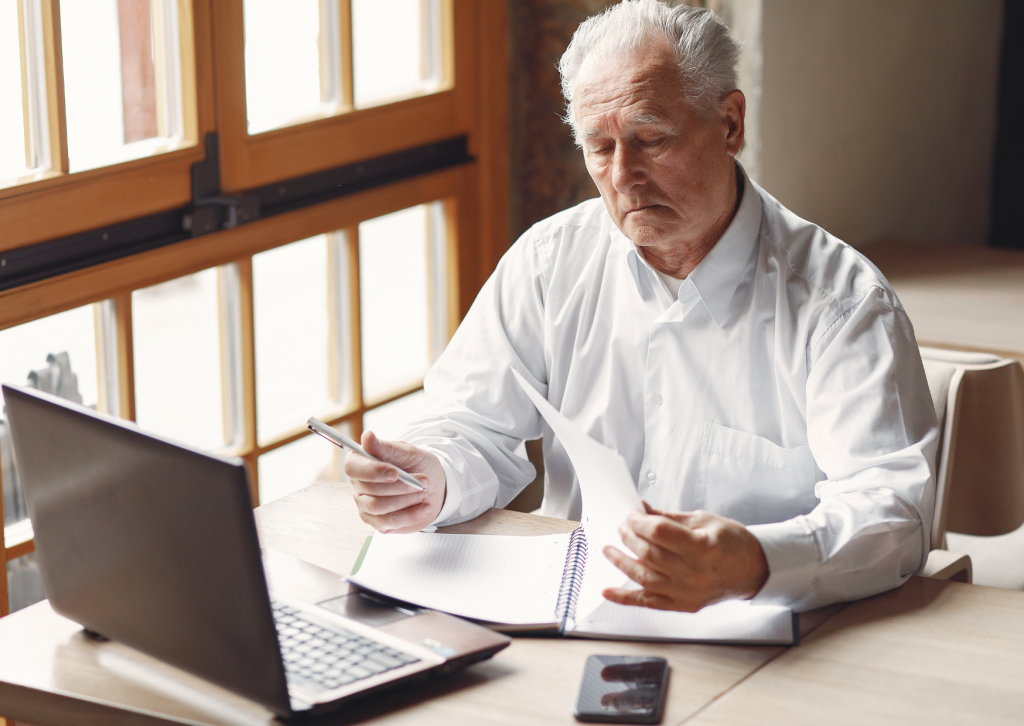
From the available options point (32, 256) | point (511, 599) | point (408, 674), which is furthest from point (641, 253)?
point (32, 256)

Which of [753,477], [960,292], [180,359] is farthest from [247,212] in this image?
[960,292]

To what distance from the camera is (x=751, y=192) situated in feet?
5.32

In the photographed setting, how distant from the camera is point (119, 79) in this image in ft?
6.27

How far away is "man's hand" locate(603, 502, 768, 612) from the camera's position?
1.16m

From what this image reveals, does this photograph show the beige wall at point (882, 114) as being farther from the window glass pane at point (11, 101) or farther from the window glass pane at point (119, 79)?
the window glass pane at point (11, 101)

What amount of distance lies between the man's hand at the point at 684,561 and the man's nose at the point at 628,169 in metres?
0.50

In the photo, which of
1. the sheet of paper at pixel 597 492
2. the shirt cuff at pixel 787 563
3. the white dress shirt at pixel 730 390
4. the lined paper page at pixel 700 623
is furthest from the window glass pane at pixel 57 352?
the shirt cuff at pixel 787 563

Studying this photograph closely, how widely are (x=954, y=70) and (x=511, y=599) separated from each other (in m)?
2.63

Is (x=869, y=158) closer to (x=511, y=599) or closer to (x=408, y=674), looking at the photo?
(x=511, y=599)

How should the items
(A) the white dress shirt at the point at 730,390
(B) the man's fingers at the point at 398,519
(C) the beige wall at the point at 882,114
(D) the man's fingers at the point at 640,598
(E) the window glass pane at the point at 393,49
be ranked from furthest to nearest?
(C) the beige wall at the point at 882,114 < (E) the window glass pane at the point at 393,49 < (B) the man's fingers at the point at 398,519 < (A) the white dress shirt at the point at 730,390 < (D) the man's fingers at the point at 640,598

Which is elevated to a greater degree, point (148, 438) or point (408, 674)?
point (148, 438)

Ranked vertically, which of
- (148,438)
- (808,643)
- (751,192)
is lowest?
(808,643)

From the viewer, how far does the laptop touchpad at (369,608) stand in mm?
1187

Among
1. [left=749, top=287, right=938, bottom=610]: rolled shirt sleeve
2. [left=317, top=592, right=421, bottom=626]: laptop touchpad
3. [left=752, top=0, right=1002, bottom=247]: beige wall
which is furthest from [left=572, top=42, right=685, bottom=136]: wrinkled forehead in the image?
A: [left=752, top=0, right=1002, bottom=247]: beige wall
